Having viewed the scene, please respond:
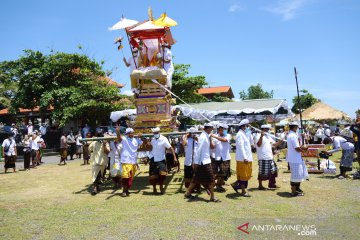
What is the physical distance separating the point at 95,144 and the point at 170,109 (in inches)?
112

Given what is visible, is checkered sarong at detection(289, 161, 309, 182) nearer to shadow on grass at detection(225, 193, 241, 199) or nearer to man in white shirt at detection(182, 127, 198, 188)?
shadow on grass at detection(225, 193, 241, 199)

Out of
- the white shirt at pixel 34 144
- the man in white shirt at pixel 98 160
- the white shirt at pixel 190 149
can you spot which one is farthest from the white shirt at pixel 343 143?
the white shirt at pixel 34 144

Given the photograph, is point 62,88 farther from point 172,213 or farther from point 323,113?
point 323,113

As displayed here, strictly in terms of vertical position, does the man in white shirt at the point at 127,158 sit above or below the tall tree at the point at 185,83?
below

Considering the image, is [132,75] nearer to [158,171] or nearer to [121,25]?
[121,25]

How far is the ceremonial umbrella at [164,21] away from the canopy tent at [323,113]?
24030 mm

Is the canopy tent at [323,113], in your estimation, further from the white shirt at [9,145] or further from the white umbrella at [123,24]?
the white shirt at [9,145]

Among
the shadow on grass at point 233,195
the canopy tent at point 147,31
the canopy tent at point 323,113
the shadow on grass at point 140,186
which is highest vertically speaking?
the canopy tent at point 147,31

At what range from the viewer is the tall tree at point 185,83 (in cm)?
2936

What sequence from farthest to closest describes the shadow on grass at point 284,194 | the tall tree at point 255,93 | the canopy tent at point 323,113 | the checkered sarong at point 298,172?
the tall tree at point 255,93, the canopy tent at point 323,113, the shadow on grass at point 284,194, the checkered sarong at point 298,172

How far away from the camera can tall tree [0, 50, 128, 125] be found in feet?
69.8

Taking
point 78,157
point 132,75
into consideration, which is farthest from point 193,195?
point 78,157

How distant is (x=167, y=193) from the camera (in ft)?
27.0

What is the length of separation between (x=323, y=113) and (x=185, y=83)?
14.0 meters
